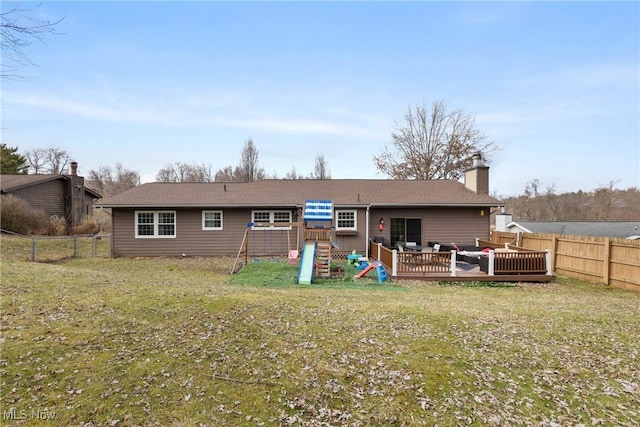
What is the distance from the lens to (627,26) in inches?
513

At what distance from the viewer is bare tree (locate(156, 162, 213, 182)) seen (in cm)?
5459

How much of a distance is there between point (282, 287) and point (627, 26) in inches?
659

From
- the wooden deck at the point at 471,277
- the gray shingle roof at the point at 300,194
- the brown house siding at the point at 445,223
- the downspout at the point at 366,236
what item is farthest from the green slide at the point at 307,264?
the brown house siding at the point at 445,223

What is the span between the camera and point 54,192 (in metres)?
25.3

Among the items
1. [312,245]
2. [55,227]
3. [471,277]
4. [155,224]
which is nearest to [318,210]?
[312,245]

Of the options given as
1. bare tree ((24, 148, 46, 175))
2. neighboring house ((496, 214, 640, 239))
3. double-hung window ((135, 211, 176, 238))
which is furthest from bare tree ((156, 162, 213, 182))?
neighboring house ((496, 214, 640, 239))

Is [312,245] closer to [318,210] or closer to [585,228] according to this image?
[318,210]

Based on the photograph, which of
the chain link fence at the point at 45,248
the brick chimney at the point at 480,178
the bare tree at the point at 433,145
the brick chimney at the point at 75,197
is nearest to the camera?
the chain link fence at the point at 45,248

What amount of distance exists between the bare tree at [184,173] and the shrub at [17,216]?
113 ft

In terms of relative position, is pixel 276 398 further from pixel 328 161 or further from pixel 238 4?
pixel 328 161

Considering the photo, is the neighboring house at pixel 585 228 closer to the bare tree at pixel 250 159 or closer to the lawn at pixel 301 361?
the lawn at pixel 301 361

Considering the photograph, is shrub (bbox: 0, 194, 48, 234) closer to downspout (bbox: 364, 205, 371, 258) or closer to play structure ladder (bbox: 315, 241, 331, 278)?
play structure ladder (bbox: 315, 241, 331, 278)

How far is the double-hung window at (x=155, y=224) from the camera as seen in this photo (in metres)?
16.1

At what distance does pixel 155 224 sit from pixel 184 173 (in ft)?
144
